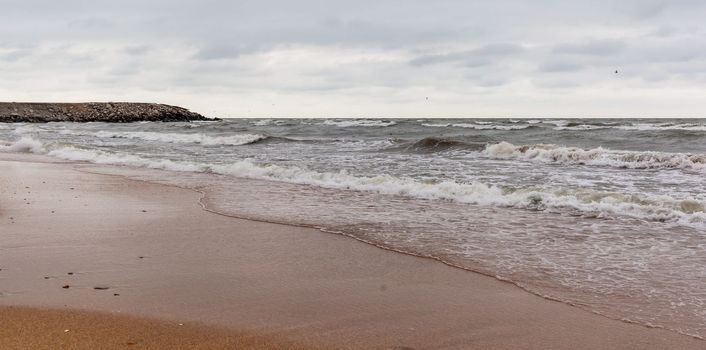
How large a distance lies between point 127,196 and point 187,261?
15.4 ft

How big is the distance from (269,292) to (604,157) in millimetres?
14263

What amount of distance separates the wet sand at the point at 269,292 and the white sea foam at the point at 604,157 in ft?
38.3

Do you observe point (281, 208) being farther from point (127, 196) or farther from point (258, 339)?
point (258, 339)

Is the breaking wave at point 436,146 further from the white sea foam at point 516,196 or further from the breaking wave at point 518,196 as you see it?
the white sea foam at point 516,196

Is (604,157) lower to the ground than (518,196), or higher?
higher

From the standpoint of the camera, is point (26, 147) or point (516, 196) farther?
point (26, 147)

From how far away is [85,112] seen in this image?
6875cm

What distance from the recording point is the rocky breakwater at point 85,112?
6394cm

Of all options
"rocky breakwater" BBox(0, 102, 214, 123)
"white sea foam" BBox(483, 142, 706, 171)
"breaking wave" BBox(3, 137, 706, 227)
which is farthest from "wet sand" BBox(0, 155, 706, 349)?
"rocky breakwater" BBox(0, 102, 214, 123)

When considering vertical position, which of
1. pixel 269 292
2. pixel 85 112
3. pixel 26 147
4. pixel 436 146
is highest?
pixel 85 112

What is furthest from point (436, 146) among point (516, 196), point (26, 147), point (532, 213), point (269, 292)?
point (269, 292)

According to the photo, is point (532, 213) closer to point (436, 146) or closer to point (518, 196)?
point (518, 196)

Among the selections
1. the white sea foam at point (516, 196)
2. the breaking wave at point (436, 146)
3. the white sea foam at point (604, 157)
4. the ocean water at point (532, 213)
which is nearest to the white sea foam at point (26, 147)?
the ocean water at point (532, 213)

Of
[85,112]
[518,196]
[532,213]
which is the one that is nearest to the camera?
[532,213]
